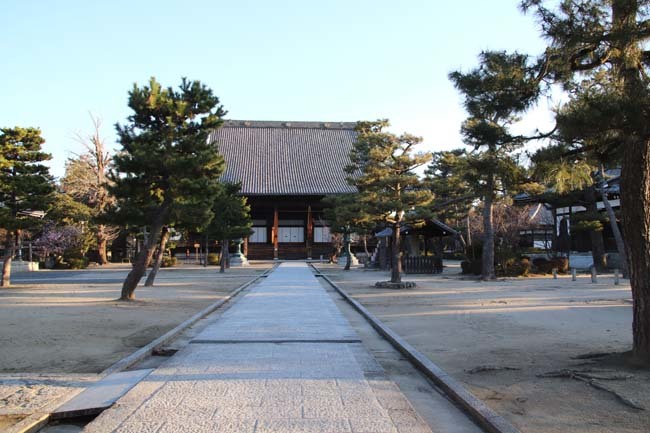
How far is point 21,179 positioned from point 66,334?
37.1 feet

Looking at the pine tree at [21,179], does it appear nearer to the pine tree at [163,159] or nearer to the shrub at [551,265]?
the pine tree at [163,159]

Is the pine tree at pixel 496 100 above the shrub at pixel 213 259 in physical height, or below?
above

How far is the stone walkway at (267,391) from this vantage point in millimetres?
4449

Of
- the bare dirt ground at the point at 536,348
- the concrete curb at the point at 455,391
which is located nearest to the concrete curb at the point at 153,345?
the concrete curb at the point at 455,391

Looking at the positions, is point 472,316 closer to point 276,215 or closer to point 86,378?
point 86,378

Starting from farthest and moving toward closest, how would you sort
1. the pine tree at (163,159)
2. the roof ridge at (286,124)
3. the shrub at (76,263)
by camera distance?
1. the roof ridge at (286,124)
2. the shrub at (76,263)
3. the pine tree at (163,159)

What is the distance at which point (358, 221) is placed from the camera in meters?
19.3

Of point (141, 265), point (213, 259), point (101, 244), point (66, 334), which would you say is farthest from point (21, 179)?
point (213, 259)

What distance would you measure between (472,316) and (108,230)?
3519 centimetres

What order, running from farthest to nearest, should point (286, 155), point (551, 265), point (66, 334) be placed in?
point (286, 155) < point (551, 265) < point (66, 334)

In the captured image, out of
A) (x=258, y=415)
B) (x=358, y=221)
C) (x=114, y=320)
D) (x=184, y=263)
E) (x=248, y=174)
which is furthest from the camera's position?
(x=248, y=174)

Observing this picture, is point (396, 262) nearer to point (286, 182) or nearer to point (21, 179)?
point (21, 179)

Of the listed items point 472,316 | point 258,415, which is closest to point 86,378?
point 258,415

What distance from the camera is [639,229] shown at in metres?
5.97
